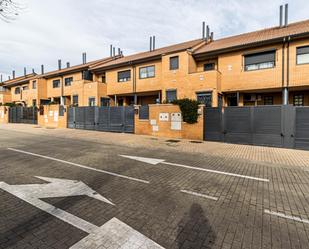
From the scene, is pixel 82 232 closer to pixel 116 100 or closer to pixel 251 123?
pixel 251 123

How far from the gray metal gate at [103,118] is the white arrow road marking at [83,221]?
40.2 ft

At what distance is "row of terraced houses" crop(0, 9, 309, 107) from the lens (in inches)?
576

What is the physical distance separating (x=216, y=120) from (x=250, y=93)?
23.1ft

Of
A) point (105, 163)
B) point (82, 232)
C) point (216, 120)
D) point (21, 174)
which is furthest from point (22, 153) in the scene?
point (216, 120)

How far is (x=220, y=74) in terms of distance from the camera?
17219 millimetres

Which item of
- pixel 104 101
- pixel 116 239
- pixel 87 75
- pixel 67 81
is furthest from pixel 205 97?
pixel 67 81

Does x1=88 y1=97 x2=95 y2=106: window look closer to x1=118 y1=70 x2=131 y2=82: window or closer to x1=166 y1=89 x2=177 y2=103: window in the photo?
x1=118 y1=70 x2=131 y2=82: window

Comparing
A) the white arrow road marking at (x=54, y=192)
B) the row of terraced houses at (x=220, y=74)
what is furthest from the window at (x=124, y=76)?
the white arrow road marking at (x=54, y=192)

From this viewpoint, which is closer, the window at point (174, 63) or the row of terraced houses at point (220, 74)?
the row of terraced houses at point (220, 74)

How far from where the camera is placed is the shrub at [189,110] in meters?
13.5

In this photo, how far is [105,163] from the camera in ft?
23.7

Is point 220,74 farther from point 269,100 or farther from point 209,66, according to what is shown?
point 269,100

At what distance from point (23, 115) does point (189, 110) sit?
2608cm

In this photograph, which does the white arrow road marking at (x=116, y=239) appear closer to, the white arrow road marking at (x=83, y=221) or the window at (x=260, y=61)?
the white arrow road marking at (x=83, y=221)
